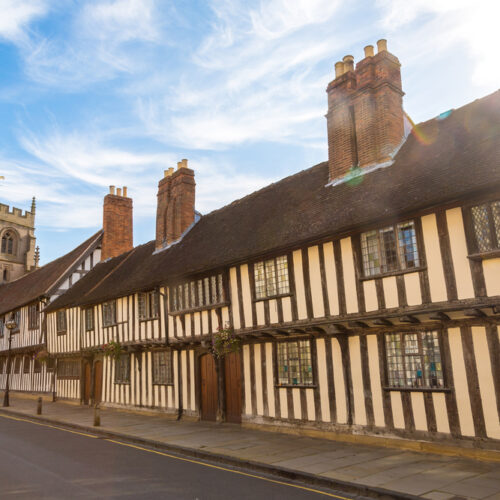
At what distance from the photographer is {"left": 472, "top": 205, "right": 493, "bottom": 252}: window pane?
826 centimetres

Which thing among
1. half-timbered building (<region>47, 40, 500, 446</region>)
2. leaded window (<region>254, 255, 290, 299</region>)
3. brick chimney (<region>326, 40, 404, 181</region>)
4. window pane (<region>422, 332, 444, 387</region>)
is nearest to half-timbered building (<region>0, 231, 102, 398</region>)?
half-timbered building (<region>47, 40, 500, 446</region>)

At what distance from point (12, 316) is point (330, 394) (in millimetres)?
26410

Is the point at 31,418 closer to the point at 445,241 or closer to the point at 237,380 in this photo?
the point at 237,380

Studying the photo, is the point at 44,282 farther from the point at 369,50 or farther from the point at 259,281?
the point at 369,50

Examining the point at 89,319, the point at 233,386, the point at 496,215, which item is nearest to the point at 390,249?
the point at 496,215

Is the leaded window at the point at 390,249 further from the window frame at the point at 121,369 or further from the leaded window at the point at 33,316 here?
the leaded window at the point at 33,316

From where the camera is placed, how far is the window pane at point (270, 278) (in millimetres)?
12203

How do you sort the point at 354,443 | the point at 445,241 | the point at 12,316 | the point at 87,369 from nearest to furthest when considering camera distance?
the point at 445,241, the point at 354,443, the point at 87,369, the point at 12,316

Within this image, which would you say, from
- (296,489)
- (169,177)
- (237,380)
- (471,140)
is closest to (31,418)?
(237,380)

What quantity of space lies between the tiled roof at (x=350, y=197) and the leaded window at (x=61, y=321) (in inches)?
283

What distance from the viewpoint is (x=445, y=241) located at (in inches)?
348

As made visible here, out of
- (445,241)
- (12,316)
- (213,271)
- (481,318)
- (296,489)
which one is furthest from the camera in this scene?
(12,316)

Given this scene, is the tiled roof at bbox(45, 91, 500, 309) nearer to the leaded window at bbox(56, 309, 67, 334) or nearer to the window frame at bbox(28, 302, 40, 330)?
the leaded window at bbox(56, 309, 67, 334)

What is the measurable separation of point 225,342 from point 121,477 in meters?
5.73
